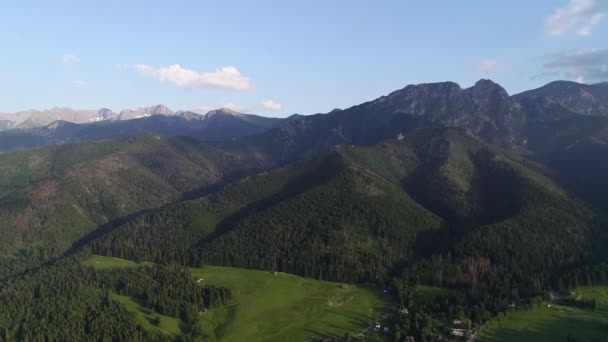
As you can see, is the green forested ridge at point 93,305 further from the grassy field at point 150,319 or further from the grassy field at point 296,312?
the grassy field at point 296,312

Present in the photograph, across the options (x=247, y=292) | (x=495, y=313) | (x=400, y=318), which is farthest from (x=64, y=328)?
(x=495, y=313)

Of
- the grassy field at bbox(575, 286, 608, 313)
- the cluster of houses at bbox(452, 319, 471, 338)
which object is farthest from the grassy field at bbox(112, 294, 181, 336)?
the grassy field at bbox(575, 286, 608, 313)

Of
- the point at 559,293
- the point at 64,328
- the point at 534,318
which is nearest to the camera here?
the point at 64,328

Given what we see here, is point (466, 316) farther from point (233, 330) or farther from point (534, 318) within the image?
point (233, 330)

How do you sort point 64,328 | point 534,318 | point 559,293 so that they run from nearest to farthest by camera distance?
1. point 64,328
2. point 534,318
3. point 559,293

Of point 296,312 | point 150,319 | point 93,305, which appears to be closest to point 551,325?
point 296,312
